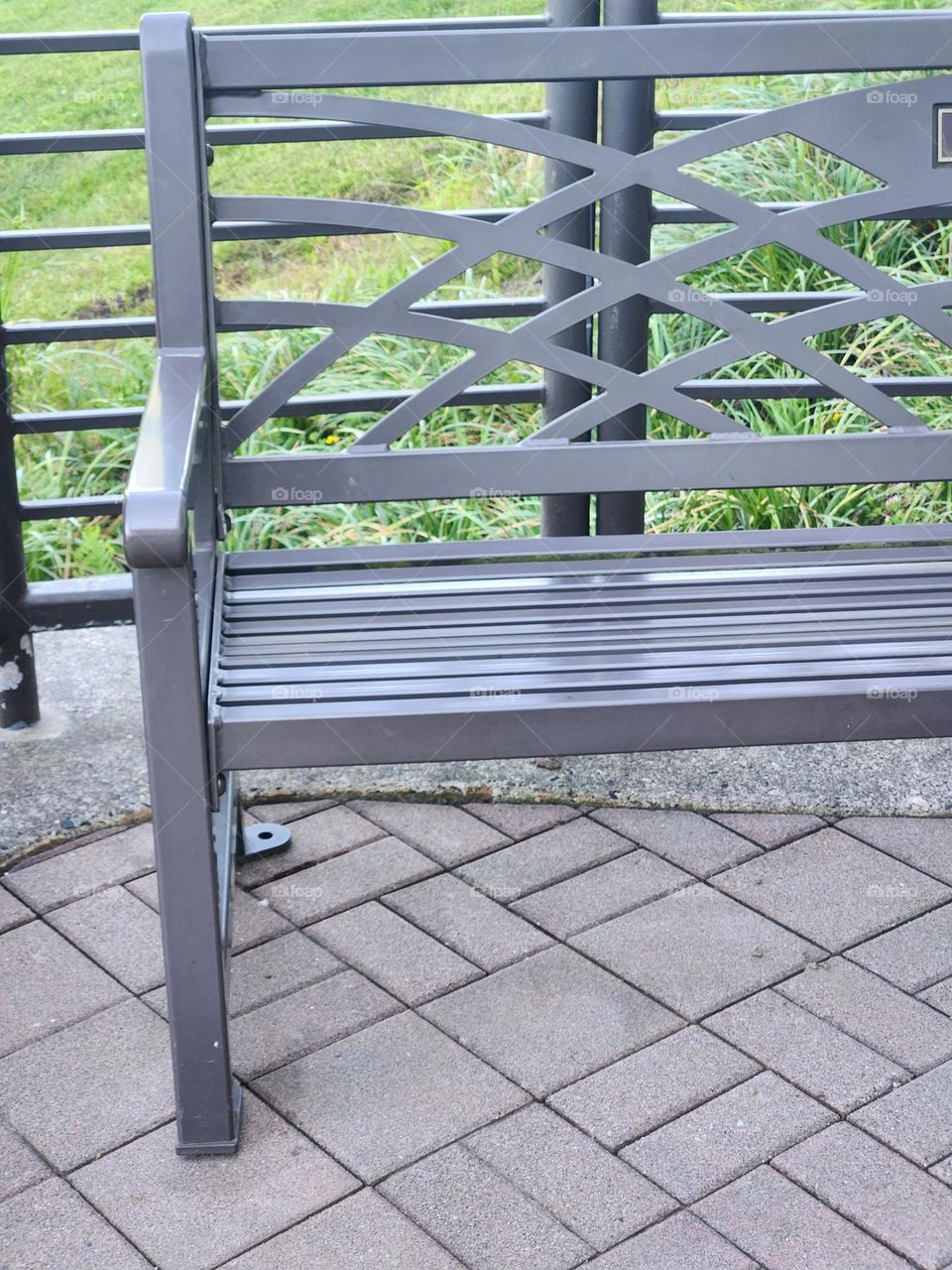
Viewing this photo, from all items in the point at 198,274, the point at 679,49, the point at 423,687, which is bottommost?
the point at 423,687

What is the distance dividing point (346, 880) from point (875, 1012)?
910mm

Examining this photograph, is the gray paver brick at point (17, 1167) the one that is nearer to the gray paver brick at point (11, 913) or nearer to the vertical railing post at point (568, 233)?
the gray paver brick at point (11, 913)

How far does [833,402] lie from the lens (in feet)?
13.6

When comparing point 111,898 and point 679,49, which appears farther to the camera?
point 111,898

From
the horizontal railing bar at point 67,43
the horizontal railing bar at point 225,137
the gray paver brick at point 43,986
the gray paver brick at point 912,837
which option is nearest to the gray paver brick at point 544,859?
the gray paver brick at point 912,837

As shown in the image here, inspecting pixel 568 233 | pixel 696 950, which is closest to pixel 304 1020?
pixel 696 950

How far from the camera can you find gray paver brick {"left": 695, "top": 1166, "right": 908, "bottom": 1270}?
70.1 inches

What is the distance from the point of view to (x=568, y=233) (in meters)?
2.76

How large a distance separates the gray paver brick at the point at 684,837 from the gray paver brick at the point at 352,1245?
94cm

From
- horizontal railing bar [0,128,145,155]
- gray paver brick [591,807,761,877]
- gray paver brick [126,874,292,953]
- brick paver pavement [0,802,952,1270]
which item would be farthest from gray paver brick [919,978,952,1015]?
horizontal railing bar [0,128,145,155]

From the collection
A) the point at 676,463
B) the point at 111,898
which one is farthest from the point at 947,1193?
the point at 111,898

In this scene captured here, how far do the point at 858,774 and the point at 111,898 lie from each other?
4.64 ft

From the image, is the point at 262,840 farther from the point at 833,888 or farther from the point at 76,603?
the point at 833,888

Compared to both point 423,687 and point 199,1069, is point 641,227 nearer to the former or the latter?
point 423,687
